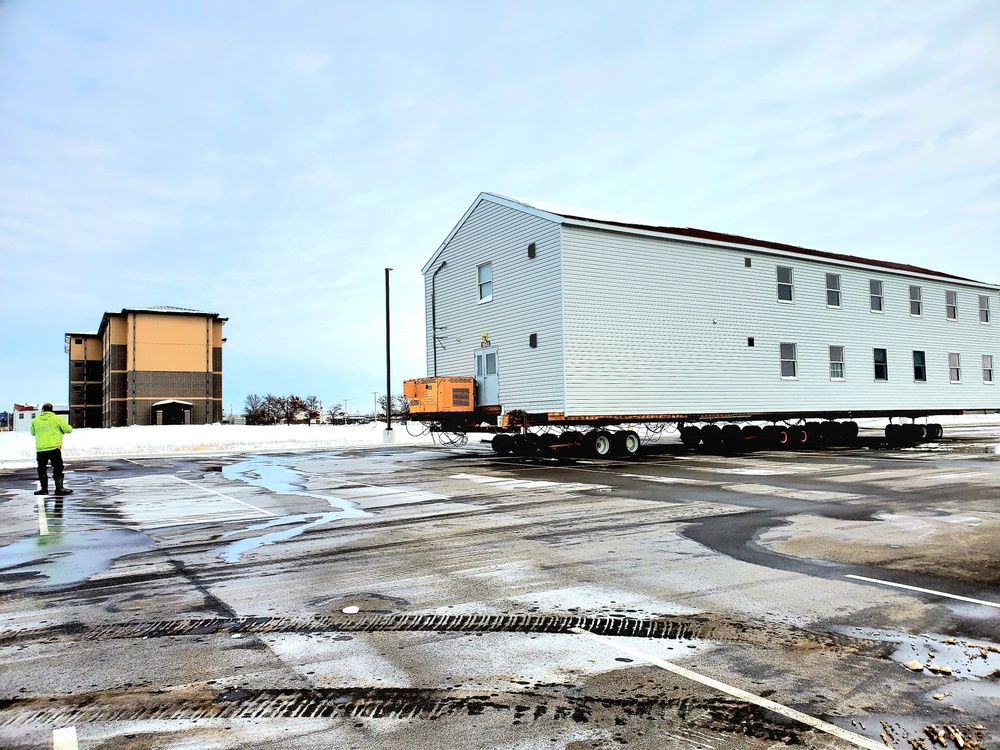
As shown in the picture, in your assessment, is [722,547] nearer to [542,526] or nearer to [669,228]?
[542,526]

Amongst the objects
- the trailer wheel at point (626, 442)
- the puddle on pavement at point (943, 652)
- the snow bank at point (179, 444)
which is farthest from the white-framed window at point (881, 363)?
the puddle on pavement at point (943, 652)

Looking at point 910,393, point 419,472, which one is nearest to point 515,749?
point 419,472

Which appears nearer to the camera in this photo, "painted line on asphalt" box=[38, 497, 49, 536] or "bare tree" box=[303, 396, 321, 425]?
"painted line on asphalt" box=[38, 497, 49, 536]

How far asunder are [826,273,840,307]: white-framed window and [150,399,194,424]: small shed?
60085mm

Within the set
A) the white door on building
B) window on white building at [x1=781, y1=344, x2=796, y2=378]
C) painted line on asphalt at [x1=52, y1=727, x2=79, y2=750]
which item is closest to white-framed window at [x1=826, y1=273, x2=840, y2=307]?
window on white building at [x1=781, y1=344, x2=796, y2=378]

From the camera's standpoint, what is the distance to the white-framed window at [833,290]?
1117 inches

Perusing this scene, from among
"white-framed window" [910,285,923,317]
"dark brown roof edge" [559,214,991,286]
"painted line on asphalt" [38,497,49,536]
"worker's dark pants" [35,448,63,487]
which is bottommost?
"painted line on asphalt" [38,497,49,536]

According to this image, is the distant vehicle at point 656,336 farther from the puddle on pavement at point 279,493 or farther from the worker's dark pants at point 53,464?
the worker's dark pants at point 53,464

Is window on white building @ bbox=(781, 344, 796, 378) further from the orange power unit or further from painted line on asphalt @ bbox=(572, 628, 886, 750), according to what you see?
painted line on asphalt @ bbox=(572, 628, 886, 750)

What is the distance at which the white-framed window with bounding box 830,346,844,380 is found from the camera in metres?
28.3

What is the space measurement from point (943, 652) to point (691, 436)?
2196 centimetres

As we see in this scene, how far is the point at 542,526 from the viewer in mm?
9562

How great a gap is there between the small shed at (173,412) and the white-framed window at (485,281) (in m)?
54.0

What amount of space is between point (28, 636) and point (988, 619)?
6824 millimetres
